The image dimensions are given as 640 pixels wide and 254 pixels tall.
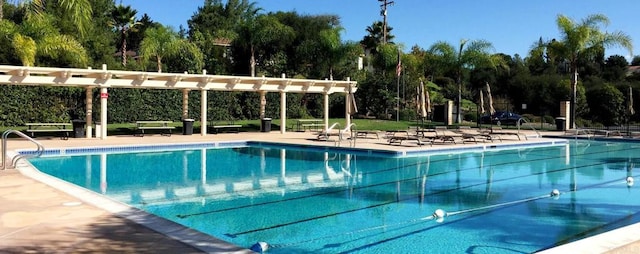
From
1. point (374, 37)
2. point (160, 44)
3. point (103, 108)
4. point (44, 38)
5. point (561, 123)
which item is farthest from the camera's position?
point (374, 37)

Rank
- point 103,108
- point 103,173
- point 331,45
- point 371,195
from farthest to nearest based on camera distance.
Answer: point 331,45
point 103,108
point 103,173
point 371,195

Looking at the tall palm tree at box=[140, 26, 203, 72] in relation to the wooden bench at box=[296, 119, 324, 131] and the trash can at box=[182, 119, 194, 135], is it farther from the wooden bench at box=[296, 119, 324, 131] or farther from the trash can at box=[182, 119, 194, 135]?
the trash can at box=[182, 119, 194, 135]

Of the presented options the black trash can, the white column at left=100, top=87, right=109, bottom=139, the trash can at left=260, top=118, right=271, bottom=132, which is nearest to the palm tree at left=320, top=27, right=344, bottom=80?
the trash can at left=260, top=118, right=271, bottom=132

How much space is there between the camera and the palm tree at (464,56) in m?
33.2

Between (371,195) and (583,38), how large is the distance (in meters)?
23.4

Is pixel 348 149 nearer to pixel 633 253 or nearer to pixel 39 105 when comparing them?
pixel 633 253

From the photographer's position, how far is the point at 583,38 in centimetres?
2845

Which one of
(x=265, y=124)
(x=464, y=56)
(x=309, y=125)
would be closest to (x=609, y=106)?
(x=464, y=56)

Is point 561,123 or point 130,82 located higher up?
point 130,82

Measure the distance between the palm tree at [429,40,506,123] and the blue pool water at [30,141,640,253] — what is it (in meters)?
16.7

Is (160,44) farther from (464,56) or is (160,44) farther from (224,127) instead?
(464,56)

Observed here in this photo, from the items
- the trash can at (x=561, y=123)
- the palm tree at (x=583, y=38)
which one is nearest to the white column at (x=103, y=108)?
the trash can at (x=561, y=123)

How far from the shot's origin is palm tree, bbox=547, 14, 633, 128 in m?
28.4

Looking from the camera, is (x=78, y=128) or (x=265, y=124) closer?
(x=78, y=128)
